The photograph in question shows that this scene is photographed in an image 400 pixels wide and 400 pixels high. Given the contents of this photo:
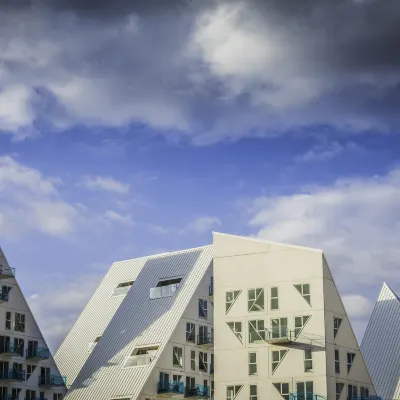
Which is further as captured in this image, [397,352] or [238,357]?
[397,352]

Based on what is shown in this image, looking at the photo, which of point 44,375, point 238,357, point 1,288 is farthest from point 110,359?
point 238,357

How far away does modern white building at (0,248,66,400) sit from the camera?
356 feet

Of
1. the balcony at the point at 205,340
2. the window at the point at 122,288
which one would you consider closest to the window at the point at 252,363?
the balcony at the point at 205,340

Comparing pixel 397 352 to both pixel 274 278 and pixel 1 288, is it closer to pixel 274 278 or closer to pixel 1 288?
pixel 274 278

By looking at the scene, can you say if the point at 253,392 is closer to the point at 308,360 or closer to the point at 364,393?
the point at 308,360

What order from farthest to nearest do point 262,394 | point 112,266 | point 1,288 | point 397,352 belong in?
1. point 112,266
2. point 397,352
3. point 1,288
4. point 262,394

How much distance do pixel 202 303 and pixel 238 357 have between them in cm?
2635

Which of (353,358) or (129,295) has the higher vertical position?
(129,295)

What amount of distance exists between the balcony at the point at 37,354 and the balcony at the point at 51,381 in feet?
7.66

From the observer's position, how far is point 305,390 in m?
86.4

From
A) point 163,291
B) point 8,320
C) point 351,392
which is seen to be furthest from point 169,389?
point 351,392

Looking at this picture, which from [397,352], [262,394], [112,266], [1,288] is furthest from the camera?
[112,266]

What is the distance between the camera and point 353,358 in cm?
9062

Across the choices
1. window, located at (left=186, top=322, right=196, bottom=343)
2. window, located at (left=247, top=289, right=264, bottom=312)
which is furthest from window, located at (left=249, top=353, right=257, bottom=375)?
window, located at (left=186, top=322, right=196, bottom=343)
